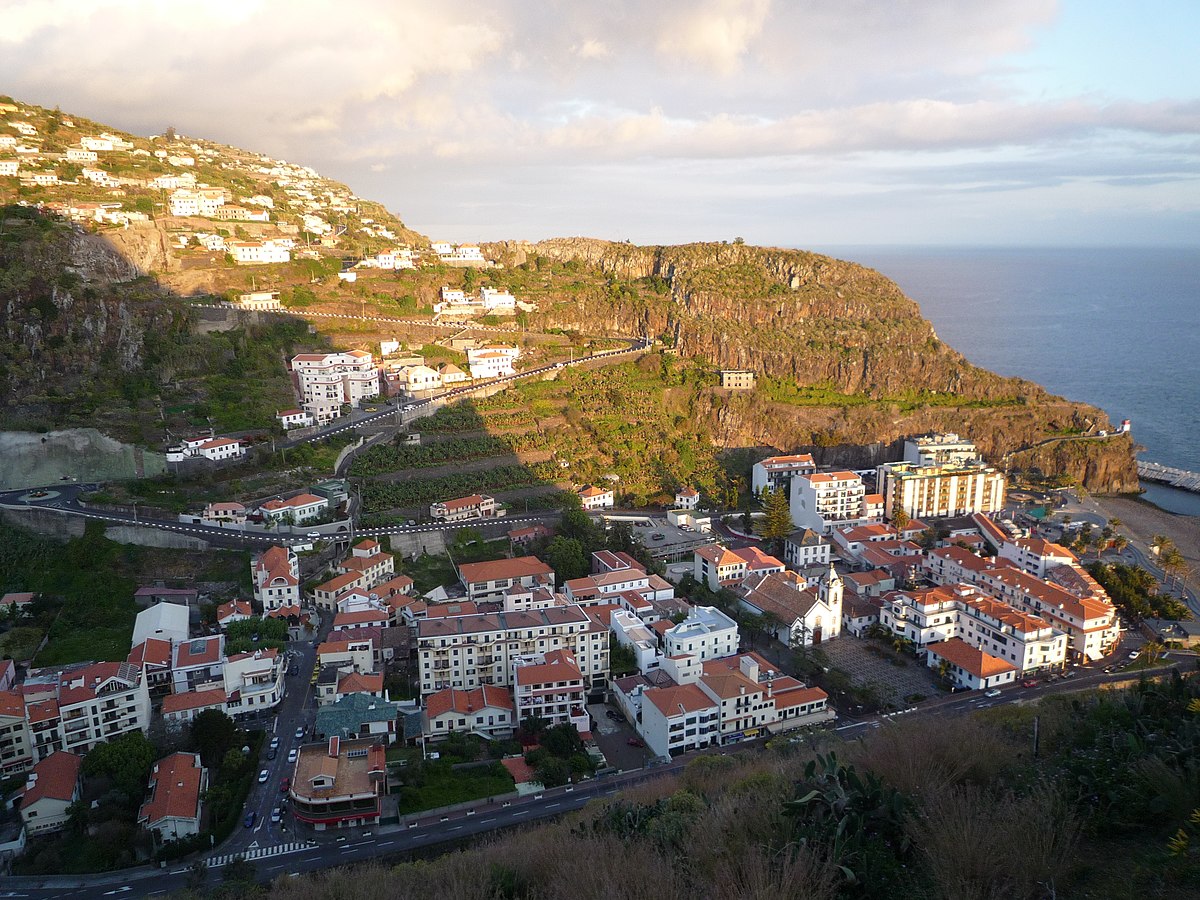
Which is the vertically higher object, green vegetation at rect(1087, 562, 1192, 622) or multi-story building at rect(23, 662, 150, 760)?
multi-story building at rect(23, 662, 150, 760)

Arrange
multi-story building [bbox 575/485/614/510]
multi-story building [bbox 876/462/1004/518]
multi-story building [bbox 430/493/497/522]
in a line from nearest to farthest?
1. multi-story building [bbox 430/493/497/522]
2. multi-story building [bbox 575/485/614/510]
3. multi-story building [bbox 876/462/1004/518]

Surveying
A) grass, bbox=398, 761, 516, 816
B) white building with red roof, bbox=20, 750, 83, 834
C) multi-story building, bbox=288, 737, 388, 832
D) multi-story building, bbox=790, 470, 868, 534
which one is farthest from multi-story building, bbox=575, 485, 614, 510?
white building with red roof, bbox=20, 750, 83, 834

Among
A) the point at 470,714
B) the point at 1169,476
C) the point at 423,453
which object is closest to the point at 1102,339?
the point at 1169,476

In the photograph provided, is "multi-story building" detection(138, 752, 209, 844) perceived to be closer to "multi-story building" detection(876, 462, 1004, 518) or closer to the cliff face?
"multi-story building" detection(876, 462, 1004, 518)

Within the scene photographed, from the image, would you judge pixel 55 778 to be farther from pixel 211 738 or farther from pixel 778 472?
pixel 778 472

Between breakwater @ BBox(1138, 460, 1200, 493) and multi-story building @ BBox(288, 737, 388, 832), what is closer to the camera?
multi-story building @ BBox(288, 737, 388, 832)

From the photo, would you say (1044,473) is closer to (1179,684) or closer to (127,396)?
(1179,684)

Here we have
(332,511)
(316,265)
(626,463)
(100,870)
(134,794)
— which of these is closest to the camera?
(100,870)

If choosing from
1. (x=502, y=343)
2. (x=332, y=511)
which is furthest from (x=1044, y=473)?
(x=332, y=511)
